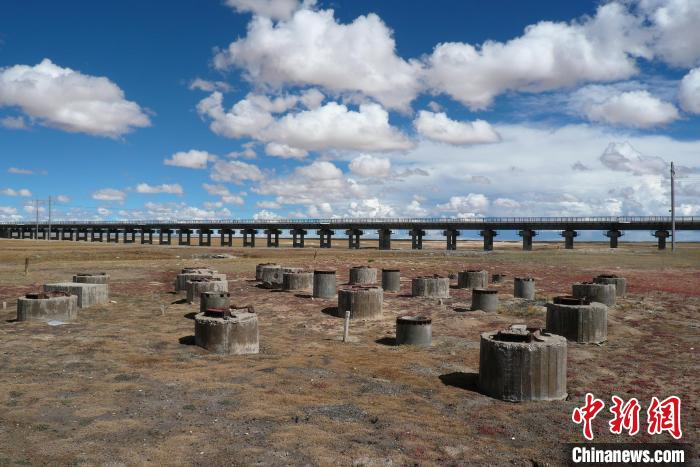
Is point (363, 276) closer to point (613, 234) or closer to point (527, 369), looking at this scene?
point (527, 369)

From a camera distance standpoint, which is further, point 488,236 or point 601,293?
point 488,236

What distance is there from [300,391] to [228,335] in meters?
4.15

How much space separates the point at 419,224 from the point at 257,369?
3794 inches

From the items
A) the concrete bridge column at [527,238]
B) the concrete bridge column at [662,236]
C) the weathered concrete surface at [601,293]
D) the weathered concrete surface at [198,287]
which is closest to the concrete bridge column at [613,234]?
the concrete bridge column at [662,236]

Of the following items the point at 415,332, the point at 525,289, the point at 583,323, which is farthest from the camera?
the point at 525,289

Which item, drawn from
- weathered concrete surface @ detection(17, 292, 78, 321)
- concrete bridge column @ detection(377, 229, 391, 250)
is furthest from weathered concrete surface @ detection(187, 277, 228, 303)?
concrete bridge column @ detection(377, 229, 391, 250)

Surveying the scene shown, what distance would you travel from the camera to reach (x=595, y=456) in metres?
8.31

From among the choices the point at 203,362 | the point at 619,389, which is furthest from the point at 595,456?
the point at 203,362

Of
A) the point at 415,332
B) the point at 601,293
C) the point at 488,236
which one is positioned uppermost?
the point at 488,236

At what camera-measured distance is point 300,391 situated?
10.8 m

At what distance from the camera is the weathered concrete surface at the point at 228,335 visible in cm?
1416

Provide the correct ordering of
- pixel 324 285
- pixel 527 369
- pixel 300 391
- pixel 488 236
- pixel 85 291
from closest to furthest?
pixel 300 391 < pixel 527 369 < pixel 85 291 < pixel 324 285 < pixel 488 236

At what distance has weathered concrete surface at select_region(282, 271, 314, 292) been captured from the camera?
26.5m

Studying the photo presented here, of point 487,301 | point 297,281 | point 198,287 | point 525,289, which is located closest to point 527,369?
point 487,301
